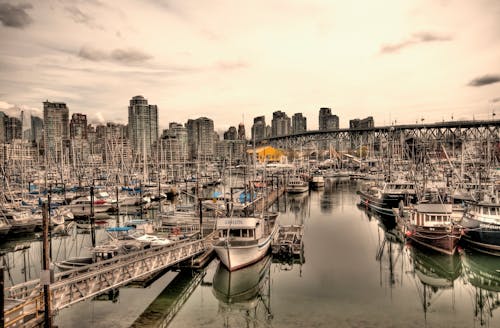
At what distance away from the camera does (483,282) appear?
34.1 m

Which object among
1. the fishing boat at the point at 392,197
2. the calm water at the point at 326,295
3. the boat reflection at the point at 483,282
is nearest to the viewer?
the calm water at the point at 326,295

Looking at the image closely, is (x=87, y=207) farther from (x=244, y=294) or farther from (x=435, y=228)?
(x=435, y=228)

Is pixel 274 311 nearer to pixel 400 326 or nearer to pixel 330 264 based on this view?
pixel 400 326

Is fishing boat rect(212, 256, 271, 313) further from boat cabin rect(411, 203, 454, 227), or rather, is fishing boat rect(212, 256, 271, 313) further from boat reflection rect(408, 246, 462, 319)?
boat cabin rect(411, 203, 454, 227)

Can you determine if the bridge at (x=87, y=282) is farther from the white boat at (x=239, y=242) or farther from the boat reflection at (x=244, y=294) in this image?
the boat reflection at (x=244, y=294)

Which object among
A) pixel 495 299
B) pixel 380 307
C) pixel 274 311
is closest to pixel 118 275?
pixel 274 311

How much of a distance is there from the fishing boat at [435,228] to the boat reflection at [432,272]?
100 cm

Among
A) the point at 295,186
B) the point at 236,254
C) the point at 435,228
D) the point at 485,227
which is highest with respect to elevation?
the point at 295,186

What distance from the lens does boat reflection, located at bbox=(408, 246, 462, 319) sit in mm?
31172

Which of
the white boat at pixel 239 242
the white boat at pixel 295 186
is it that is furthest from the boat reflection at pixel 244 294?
the white boat at pixel 295 186

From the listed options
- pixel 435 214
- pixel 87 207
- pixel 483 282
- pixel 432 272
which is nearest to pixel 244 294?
pixel 432 272

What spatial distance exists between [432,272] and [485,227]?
348 inches

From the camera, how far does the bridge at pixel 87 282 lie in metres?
20.4

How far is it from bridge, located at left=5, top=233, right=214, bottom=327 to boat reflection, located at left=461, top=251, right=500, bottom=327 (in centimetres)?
2300
